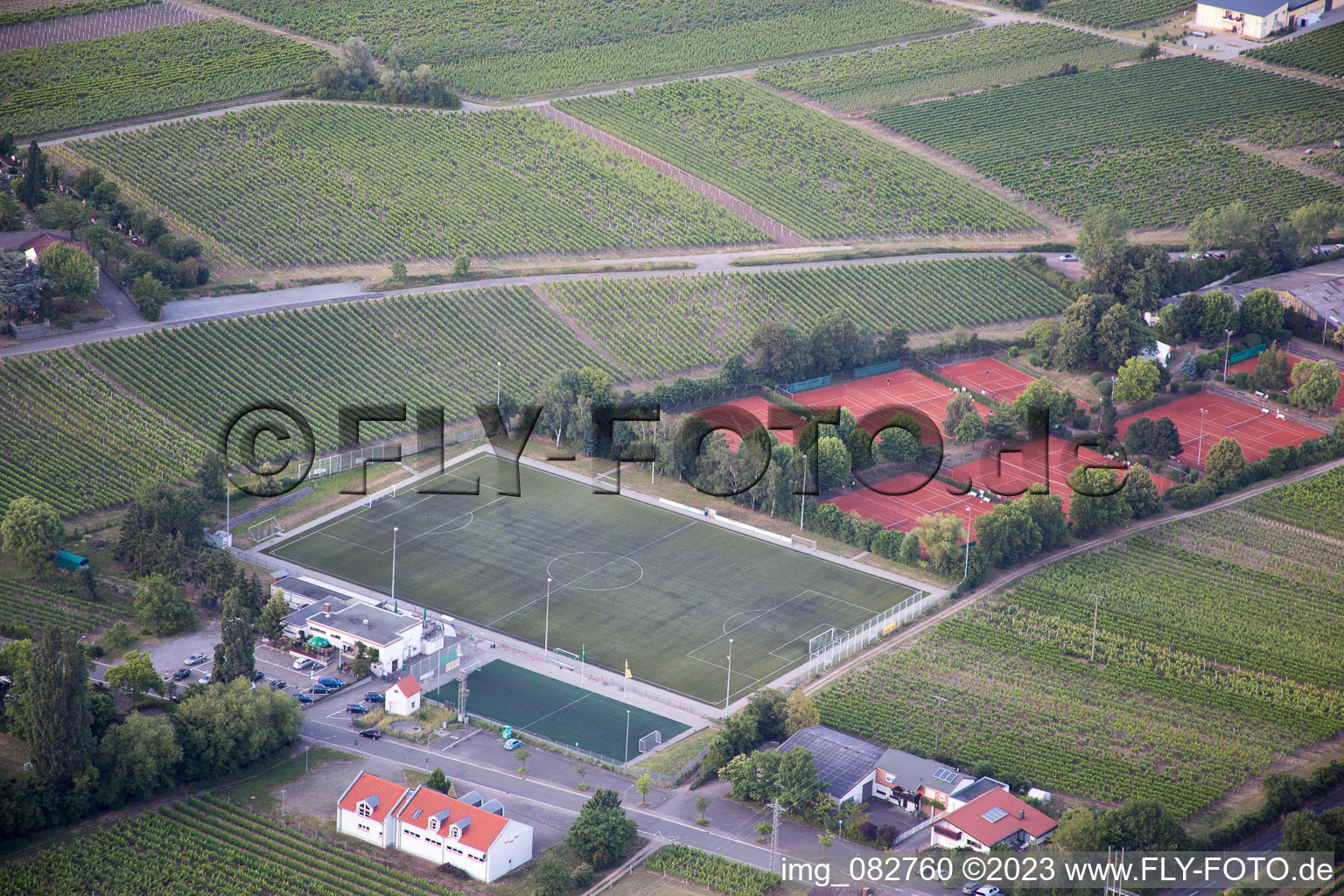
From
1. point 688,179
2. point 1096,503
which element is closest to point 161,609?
point 1096,503

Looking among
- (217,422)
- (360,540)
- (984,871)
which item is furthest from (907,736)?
(217,422)

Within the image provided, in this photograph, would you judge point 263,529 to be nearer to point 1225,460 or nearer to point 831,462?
point 831,462

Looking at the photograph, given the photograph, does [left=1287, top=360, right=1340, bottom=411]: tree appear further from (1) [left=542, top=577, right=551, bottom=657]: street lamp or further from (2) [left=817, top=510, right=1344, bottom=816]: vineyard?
(1) [left=542, top=577, right=551, bottom=657]: street lamp

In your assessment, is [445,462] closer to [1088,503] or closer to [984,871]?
[1088,503]

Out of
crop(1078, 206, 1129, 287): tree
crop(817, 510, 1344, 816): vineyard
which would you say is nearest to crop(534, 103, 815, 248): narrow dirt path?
crop(1078, 206, 1129, 287): tree

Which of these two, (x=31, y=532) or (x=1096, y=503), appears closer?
(x=31, y=532)

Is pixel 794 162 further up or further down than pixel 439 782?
further up

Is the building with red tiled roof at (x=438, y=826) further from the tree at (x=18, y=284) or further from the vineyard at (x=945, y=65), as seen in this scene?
the vineyard at (x=945, y=65)
